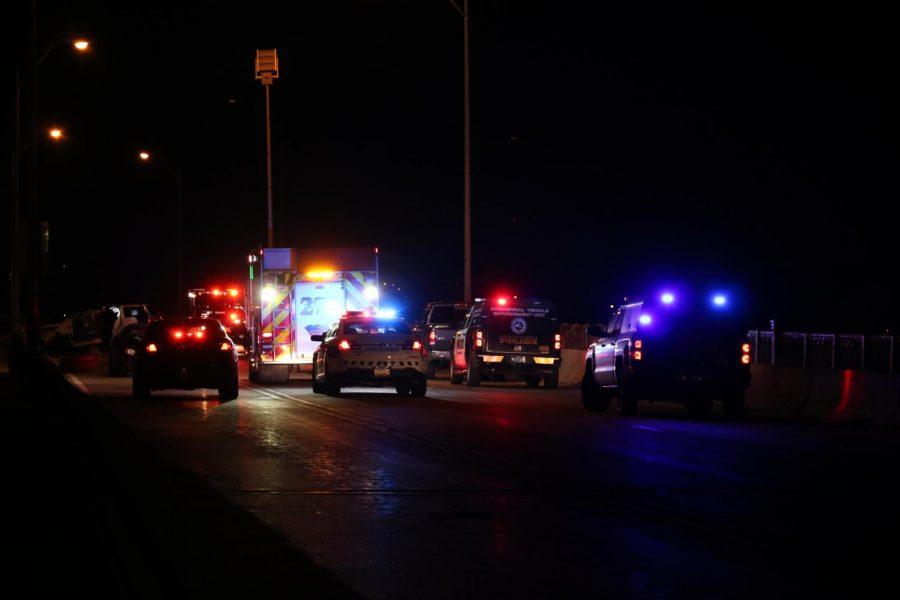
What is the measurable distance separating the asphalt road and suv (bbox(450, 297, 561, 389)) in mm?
9485

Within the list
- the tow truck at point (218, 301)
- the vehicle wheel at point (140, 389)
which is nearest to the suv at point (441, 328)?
the vehicle wheel at point (140, 389)

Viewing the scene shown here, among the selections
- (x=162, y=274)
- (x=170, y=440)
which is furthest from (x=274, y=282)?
(x=162, y=274)

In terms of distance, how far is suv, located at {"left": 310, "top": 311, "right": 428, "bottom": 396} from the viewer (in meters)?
26.8

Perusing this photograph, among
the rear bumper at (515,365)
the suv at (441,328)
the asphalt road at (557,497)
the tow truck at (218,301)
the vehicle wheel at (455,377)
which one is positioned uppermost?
the tow truck at (218,301)

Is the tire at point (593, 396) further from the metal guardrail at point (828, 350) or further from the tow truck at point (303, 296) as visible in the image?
the tow truck at point (303, 296)

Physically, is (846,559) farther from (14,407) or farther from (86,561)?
(14,407)

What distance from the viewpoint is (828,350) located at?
111 feet

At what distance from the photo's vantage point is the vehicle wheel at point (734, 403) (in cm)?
2262

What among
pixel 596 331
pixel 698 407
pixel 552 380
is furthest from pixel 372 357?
pixel 552 380

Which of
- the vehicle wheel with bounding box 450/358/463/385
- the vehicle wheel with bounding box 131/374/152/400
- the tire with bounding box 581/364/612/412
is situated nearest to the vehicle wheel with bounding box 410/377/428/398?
the tire with bounding box 581/364/612/412

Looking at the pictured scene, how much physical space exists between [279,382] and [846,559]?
25212 millimetres

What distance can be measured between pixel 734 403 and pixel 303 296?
1278 centimetres

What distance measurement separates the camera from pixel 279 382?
110 ft

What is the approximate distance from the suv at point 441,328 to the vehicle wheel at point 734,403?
13198mm
